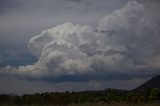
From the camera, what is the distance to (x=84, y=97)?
5178 cm

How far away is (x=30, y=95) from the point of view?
183 feet

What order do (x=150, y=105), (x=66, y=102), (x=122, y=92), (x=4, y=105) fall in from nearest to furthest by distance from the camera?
1. (x=150, y=105)
2. (x=4, y=105)
3. (x=66, y=102)
4. (x=122, y=92)

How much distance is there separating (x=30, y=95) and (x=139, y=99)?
15.5 m

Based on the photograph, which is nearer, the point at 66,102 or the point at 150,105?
the point at 150,105

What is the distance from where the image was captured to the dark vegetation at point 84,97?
48.4 meters

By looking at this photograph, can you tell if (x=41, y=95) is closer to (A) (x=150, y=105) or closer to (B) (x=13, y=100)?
(B) (x=13, y=100)

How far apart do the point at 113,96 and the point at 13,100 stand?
40.8 feet

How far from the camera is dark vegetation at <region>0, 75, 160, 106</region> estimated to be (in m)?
48.4

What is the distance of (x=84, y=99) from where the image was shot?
5122cm

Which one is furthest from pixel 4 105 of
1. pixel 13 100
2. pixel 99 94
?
pixel 99 94

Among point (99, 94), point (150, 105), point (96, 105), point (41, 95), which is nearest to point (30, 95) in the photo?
point (41, 95)

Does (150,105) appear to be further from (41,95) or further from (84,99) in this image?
(41,95)

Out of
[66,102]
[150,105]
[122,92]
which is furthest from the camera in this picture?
[122,92]

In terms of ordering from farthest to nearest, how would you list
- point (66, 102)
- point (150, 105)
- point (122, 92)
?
1. point (122, 92)
2. point (66, 102)
3. point (150, 105)
